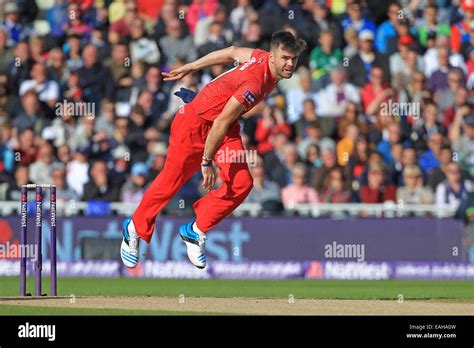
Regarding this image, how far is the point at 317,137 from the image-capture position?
69.3 feet

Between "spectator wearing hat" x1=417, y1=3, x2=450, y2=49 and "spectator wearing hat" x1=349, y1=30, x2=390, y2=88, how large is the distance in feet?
2.94

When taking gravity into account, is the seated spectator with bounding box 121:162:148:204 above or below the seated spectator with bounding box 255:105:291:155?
below

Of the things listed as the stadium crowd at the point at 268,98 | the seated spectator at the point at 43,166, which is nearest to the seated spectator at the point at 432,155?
the stadium crowd at the point at 268,98

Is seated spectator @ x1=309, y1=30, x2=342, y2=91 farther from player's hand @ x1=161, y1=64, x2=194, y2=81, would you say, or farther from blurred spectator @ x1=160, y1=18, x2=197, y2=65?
player's hand @ x1=161, y1=64, x2=194, y2=81

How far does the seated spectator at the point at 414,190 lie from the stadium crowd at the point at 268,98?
0.02 metres

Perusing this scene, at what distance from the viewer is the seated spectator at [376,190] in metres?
20.1

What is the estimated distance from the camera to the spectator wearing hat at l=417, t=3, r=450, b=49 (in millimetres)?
22672

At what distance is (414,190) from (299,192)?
178cm

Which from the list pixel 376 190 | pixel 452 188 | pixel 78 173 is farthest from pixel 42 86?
pixel 452 188

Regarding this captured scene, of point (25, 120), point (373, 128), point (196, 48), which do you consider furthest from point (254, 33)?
point (25, 120)

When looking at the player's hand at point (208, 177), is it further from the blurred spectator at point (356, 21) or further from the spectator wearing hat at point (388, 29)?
the blurred spectator at point (356, 21)

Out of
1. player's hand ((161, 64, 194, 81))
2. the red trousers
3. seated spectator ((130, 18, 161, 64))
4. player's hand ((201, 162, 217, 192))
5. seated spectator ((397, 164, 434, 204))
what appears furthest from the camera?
seated spectator ((130, 18, 161, 64))

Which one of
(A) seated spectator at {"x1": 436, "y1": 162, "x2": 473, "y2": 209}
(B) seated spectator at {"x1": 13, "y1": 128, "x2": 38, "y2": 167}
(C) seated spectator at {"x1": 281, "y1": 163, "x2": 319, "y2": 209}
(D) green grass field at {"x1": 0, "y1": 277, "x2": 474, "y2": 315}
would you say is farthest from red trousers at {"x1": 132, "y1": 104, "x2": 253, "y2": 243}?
(B) seated spectator at {"x1": 13, "y1": 128, "x2": 38, "y2": 167}

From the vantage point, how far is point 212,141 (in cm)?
1301
